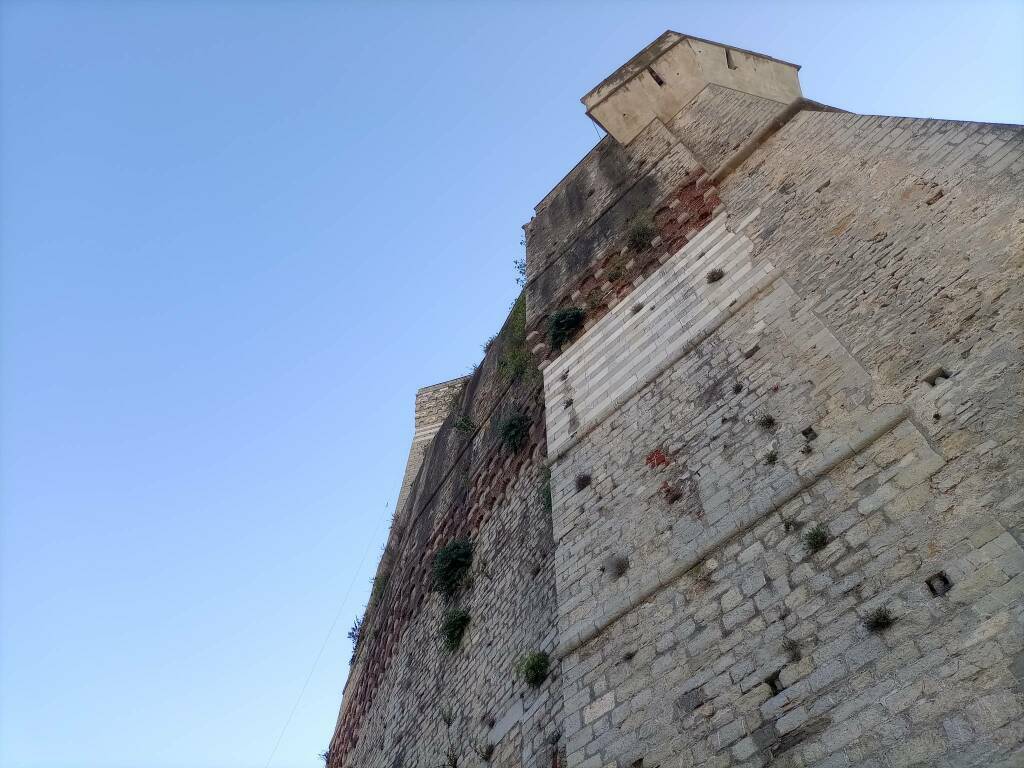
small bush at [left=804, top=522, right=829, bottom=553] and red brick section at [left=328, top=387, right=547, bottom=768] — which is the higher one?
red brick section at [left=328, top=387, right=547, bottom=768]

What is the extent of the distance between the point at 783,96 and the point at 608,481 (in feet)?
25.1

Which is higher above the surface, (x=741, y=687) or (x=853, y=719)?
(x=741, y=687)

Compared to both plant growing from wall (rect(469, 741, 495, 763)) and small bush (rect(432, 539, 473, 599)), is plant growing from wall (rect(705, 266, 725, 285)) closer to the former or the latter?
small bush (rect(432, 539, 473, 599))

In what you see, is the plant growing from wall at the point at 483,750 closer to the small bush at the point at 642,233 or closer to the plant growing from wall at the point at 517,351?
the plant growing from wall at the point at 517,351

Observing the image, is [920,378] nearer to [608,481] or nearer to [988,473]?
[988,473]

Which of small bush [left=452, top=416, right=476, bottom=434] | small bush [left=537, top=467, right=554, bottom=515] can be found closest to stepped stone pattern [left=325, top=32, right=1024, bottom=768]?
small bush [left=537, top=467, right=554, bottom=515]

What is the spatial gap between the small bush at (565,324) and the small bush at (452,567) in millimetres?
2587

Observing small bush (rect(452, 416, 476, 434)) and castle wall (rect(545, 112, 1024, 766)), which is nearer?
castle wall (rect(545, 112, 1024, 766))

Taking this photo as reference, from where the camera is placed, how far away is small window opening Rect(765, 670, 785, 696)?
4176mm

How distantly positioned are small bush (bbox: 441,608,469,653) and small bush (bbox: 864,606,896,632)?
496cm

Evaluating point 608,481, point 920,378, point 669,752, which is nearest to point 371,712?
point 608,481

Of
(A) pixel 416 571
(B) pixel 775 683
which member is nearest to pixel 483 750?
(B) pixel 775 683

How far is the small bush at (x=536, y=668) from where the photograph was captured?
6.12 m

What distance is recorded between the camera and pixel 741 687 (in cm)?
435
